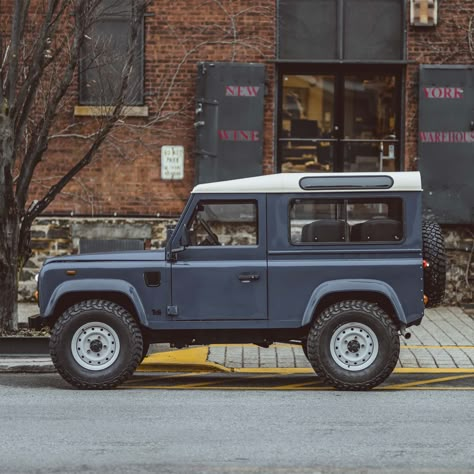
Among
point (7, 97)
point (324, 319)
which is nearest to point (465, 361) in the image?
point (324, 319)

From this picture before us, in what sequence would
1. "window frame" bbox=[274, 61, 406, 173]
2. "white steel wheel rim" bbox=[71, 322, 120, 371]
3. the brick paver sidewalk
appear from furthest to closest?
"window frame" bbox=[274, 61, 406, 173]
the brick paver sidewalk
"white steel wheel rim" bbox=[71, 322, 120, 371]

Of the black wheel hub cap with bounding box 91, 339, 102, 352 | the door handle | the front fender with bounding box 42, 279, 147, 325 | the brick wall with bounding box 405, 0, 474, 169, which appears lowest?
the black wheel hub cap with bounding box 91, 339, 102, 352

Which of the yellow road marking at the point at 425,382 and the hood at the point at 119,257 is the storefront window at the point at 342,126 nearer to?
the yellow road marking at the point at 425,382

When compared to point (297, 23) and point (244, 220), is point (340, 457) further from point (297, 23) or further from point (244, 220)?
point (297, 23)

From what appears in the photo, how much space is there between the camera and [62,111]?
17.7m

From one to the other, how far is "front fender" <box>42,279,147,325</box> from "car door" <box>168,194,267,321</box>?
0.30 metres

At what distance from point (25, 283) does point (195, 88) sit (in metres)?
3.92

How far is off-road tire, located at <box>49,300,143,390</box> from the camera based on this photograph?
35.0 ft

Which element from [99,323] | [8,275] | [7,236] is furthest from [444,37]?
[99,323]

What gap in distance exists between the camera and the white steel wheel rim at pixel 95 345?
10.7 m

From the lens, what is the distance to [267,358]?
1277 centimetres

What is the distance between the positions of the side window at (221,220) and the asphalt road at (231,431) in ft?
4.60

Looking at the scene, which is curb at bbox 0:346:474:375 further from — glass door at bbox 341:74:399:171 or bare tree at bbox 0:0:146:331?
glass door at bbox 341:74:399:171

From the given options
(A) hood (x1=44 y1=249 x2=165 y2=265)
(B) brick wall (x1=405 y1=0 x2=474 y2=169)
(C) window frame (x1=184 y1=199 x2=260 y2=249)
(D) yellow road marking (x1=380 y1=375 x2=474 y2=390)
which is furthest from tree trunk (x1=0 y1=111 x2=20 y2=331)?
(B) brick wall (x1=405 y1=0 x2=474 y2=169)
